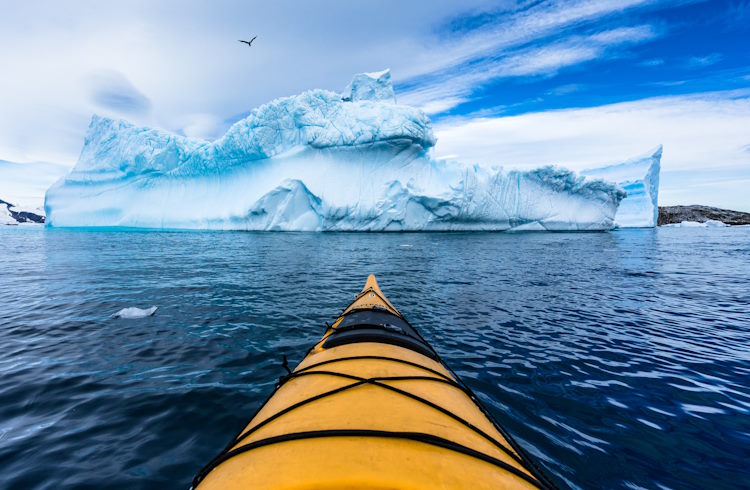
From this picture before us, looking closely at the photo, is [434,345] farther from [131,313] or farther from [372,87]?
[372,87]

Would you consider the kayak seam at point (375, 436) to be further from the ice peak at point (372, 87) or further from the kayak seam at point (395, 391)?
the ice peak at point (372, 87)

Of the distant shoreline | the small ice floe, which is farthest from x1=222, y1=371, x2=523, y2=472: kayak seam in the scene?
the distant shoreline

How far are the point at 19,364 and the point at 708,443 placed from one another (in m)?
7.57

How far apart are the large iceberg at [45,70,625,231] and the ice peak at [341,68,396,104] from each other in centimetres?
11

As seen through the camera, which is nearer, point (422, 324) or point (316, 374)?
point (316, 374)

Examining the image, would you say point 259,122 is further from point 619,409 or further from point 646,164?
point 646,164

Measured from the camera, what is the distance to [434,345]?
515 centimetres

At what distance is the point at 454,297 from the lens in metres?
8.10

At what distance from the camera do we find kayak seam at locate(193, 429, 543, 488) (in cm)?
162

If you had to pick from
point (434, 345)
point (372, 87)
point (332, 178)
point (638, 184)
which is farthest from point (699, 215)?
point (434, 345)

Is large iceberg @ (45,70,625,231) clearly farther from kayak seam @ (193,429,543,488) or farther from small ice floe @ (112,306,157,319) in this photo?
kayak seam @ (193,429,543,488)

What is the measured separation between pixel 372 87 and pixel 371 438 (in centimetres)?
3919

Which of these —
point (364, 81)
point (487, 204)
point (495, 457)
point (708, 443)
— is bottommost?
point (708, 443)

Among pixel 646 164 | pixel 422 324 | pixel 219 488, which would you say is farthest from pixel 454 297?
pixel 646 164
